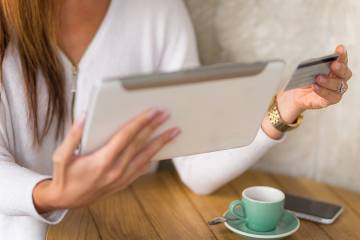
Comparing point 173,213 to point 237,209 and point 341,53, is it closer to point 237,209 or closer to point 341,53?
point 237,209

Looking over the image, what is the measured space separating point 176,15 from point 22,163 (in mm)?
428

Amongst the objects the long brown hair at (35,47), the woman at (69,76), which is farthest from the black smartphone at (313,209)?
the long brown hair at (35,47)

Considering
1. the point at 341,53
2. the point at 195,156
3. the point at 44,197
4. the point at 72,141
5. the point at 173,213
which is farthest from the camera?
the point at 195,156

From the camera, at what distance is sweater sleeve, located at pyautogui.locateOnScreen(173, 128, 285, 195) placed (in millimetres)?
1146

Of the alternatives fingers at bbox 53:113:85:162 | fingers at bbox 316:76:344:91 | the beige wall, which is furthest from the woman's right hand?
the beige wall

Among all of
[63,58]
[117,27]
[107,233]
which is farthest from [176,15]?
[107,233]

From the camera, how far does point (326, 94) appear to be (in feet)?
3.47

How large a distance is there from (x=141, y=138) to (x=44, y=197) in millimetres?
188

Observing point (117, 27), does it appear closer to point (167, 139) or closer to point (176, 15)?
point (176, 15)

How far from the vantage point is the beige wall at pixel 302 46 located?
4.14 feet

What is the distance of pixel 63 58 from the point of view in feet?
3.92

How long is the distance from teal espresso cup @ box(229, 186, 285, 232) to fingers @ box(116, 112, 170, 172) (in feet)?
0.90

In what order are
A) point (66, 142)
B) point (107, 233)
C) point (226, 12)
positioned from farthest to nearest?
point (226, 12) < point (107, 233) < point (66, 142)

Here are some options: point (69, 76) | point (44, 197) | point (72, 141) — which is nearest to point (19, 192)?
point (44, 197)
